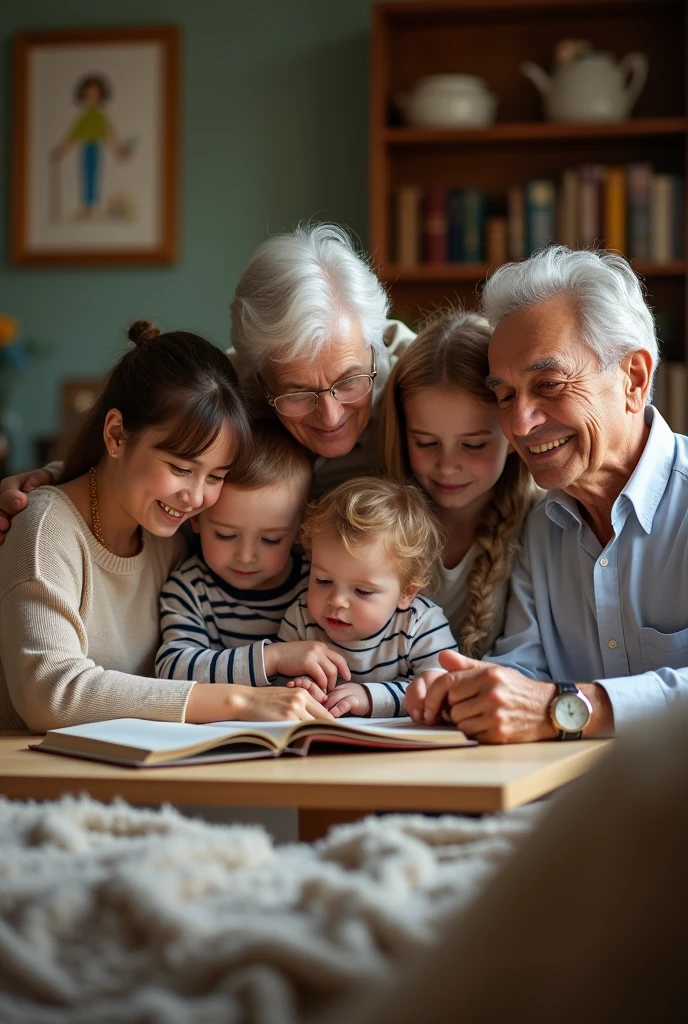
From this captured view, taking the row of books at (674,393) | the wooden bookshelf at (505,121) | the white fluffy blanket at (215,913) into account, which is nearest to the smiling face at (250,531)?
the white fluffy blanket at (215,913)

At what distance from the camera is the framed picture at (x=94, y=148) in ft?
14.3

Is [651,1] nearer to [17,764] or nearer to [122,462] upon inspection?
[122,462]

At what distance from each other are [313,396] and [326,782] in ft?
3.05

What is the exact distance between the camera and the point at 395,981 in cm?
57

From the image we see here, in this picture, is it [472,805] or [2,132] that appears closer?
[472,805]

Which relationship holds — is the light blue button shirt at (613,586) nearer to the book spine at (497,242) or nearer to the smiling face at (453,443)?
the smiling face at (453,443)

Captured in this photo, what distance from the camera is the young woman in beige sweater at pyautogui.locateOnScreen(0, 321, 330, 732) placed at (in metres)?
1.55

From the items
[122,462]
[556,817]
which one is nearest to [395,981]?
[556,817]

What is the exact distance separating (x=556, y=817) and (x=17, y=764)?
2.83 ft

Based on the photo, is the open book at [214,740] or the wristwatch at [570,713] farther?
the wristwatch at [570,713]

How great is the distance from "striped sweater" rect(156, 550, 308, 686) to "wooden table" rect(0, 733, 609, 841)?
52 centimetres

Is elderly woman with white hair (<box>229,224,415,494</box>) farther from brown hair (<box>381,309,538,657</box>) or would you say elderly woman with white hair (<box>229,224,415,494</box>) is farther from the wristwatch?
the wristwatch

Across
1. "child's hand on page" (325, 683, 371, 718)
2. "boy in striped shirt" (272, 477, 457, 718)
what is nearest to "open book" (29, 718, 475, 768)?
"child's hand on page" (325, 683, 371, 718)

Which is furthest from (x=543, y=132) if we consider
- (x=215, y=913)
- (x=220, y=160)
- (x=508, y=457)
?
(x=215, y=913)
